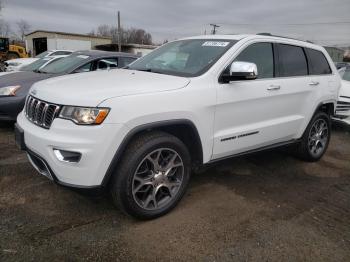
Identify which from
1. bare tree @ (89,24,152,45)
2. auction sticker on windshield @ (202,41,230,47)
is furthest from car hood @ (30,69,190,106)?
bare tree @ (89,24,152,45)

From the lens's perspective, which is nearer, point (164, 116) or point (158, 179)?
point (164, 116)

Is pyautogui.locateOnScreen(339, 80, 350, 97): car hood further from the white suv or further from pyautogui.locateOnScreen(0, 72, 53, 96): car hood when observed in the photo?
pyautogui.locateOnScreen(0, 72, 53, 96): car hood

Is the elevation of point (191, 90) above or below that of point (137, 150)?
above

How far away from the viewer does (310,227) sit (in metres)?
3.20

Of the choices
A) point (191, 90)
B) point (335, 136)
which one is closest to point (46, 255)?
point (191, 90)

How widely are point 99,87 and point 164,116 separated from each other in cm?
62

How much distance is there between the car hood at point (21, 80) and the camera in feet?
18.9

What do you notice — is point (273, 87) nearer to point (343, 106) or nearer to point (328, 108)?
point (328, 108)

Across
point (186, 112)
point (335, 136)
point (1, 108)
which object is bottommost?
point (335, 136)

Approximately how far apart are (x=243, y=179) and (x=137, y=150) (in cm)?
197

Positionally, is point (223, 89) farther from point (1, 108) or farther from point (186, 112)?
point (1, 108)

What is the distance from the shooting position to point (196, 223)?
3.18 m

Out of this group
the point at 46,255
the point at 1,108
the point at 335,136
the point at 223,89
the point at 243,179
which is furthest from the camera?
the point at 335,136

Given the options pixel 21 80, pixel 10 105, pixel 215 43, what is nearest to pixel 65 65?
pixel 21 80
